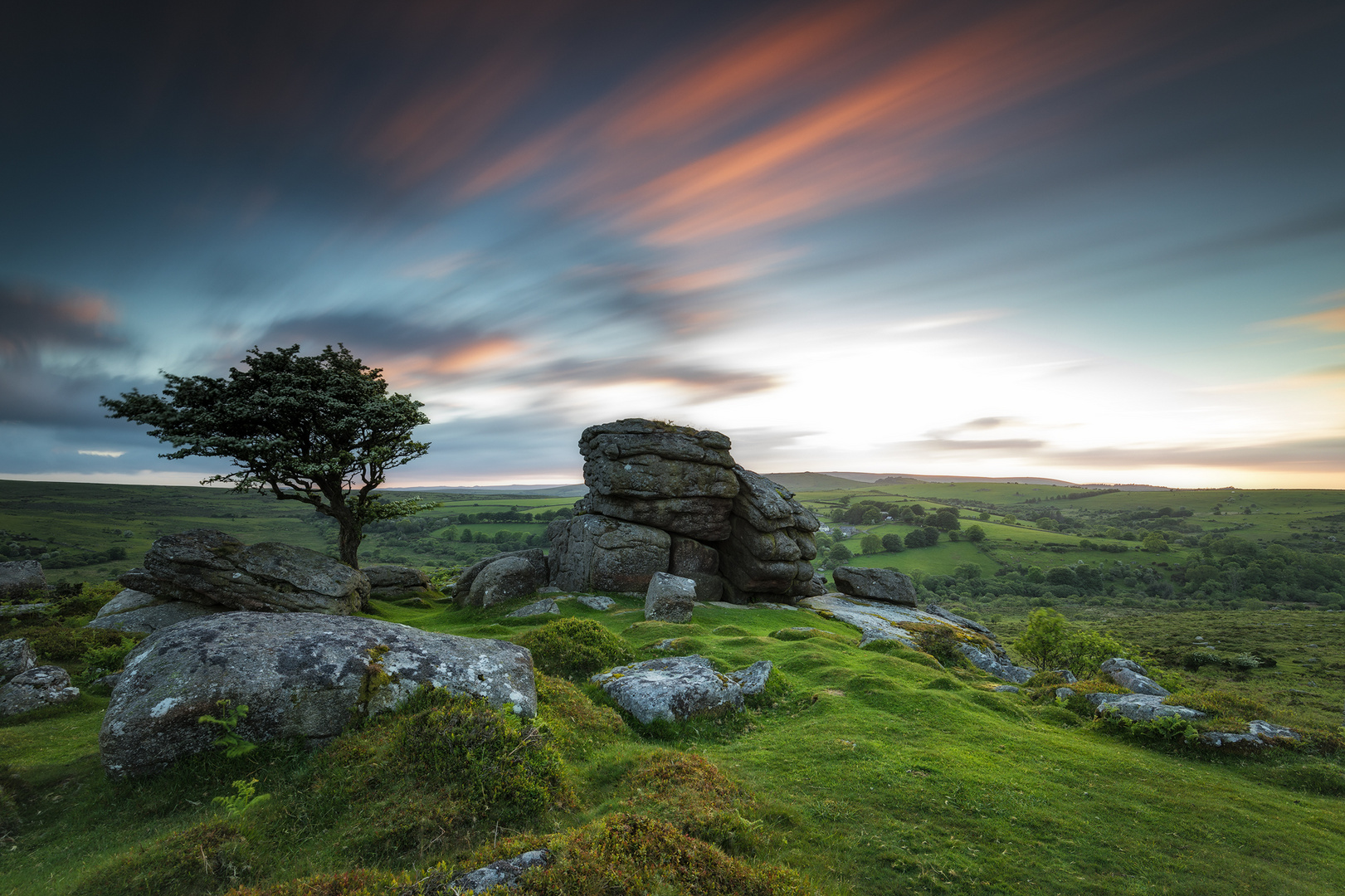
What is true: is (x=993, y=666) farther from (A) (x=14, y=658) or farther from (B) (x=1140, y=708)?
(A) (x=14, y=658)

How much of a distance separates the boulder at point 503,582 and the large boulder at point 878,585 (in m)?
29.2

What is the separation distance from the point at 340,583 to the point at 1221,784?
34.1 m

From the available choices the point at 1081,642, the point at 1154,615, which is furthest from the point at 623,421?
the point at 1154,615

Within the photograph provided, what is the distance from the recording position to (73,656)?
57.1ft

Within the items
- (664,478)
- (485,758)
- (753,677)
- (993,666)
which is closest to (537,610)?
(664,478)

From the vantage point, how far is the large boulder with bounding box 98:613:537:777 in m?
8.88

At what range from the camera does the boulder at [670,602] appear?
29.7 meters

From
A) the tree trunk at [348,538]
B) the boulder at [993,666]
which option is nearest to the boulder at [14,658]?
the tree trunk at [348,538]

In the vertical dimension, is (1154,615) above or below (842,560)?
below

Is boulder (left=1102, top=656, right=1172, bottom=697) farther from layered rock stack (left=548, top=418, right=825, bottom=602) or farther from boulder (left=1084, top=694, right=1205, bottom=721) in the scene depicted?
layered rock stack (left=548, top=418, right=825, bottom=602)

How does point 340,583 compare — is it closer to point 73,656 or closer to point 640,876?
point 73,656

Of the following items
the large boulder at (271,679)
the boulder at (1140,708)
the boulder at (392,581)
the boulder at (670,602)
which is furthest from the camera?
the boulder at (392,581)

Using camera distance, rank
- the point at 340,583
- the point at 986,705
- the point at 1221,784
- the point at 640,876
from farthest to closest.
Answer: the point at 340,583 < the point at 986,705 < the point at 1221,784 < the point at 640,876

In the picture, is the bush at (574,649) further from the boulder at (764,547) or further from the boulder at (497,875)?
the boulder at (764,547)
